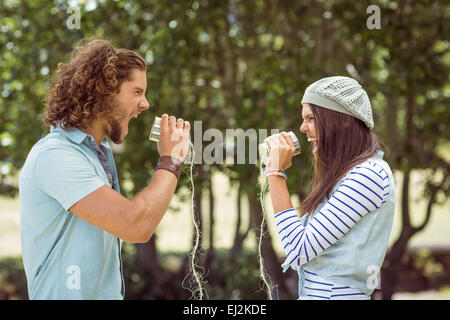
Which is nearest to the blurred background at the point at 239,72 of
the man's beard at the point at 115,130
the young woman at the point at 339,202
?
the man's beard at the point at 115,130

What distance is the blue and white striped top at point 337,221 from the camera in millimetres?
2002

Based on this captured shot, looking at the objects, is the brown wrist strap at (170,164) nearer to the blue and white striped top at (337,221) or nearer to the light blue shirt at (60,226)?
the light blue shirt at (60,226)

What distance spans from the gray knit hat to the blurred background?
196 centimetres

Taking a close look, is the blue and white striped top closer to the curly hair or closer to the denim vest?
the denim vest

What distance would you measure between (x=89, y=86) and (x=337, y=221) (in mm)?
1088

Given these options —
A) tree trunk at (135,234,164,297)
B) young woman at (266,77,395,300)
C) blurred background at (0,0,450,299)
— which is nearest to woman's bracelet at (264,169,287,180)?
young woman at (266,77,395,300)

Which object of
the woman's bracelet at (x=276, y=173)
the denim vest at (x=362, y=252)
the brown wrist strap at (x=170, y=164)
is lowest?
the denim vest at (x=362, y=252)

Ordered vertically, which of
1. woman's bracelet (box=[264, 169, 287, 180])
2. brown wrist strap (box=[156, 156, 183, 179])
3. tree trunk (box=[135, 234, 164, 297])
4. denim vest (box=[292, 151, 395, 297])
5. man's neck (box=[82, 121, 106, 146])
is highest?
man's neck (box=[82, 121, 106, 146])

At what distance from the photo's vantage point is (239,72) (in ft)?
22.7

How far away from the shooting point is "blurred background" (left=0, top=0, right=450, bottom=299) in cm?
493

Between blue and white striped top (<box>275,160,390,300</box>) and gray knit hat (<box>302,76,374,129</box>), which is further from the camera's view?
gray knit hat (<box>302,76,374,129</box>)

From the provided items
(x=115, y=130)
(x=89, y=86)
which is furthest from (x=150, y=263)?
(x=89, y=86)

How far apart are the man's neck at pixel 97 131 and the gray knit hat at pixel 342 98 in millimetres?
861

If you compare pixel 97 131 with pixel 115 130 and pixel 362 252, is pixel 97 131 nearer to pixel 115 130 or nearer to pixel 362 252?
pixel 115 130
